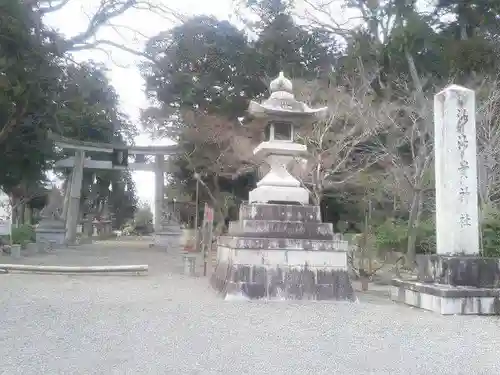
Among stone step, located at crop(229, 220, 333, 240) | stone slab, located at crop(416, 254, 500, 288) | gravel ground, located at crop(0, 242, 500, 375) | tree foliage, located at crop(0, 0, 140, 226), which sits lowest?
gravel ground, located at crop(0, 242, 500, 375)

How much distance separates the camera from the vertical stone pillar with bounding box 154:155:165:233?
26.1 metres

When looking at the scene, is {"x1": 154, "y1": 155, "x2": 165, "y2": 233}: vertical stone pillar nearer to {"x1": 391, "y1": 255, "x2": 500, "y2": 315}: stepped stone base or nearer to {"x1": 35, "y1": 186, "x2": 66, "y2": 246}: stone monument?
{"x1": 35, "y1": 186, "x2": 66, "y2": 246}: stone monument

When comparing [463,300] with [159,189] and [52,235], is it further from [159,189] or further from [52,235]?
[52,235]

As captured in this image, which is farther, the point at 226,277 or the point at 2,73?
the point at 2,73

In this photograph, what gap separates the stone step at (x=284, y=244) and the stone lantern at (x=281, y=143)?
1019 millimetres

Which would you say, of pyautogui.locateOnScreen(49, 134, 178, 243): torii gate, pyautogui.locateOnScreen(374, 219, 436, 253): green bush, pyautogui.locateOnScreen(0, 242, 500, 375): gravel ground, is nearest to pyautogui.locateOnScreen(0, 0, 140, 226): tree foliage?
pyautogui.locateOnScreen(49, 134, 178, 243): torii gate

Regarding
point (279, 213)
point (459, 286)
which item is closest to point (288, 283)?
point (279, 213)

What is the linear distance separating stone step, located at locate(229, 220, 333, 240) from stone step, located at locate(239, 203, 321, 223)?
0.51ft

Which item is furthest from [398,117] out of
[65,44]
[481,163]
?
[65,44]

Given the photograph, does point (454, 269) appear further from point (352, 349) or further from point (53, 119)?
point (53, 119)

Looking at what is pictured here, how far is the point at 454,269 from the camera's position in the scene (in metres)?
7.57

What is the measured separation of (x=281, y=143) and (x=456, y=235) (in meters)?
3.49

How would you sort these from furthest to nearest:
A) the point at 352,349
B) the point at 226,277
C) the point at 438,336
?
1. the point at 226,277
2. the point at 438,336
3. the point at 352,349

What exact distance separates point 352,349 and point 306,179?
10131 millimetres
